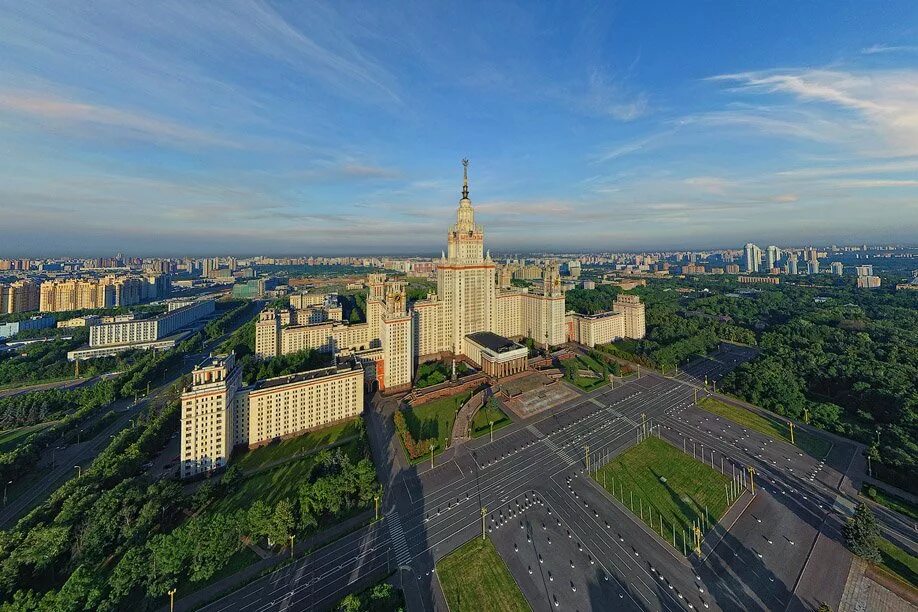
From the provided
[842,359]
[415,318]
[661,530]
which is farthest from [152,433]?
[842,359]

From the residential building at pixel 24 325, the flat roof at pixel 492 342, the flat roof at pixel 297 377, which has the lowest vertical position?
the flat roof at pixel 297 377

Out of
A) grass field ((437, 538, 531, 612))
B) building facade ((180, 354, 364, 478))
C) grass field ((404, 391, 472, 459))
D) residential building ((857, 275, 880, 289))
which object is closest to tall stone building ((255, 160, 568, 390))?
grass field ((404, 391, 472, 459))

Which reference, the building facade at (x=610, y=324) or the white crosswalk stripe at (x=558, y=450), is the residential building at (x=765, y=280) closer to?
the building facade at (x=610, y=324)

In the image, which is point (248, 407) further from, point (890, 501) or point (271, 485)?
point (890, 501)

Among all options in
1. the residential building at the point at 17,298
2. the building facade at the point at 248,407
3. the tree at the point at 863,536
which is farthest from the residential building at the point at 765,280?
the residential building at the point at 17,298

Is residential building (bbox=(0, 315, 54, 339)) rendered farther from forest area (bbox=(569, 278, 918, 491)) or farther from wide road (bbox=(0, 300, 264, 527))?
forest area (bbox=(569, 278, 918, 491))

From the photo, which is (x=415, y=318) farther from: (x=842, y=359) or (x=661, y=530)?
(x=842, y=359)

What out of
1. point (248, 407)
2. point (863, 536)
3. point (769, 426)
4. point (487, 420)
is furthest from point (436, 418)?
point (769, 426)
